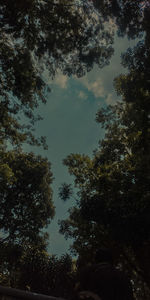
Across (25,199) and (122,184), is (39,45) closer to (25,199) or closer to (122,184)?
(122,184)

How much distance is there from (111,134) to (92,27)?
10026 millimetres

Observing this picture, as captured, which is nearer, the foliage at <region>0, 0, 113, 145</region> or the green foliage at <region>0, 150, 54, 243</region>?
the foliage at <region>0, 0, 113, 145</region>

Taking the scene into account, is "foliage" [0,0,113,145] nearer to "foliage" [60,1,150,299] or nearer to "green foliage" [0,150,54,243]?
"foliage" [60,1,150,299]

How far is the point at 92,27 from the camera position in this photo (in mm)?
12352

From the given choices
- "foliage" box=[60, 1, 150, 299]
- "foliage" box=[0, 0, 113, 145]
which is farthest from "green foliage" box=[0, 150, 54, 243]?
"foliage" box=[0, 0, 113, 145]

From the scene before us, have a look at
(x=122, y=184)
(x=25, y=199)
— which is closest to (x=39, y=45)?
(x=122, y=184)

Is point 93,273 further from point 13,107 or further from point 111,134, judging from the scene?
point 111,134

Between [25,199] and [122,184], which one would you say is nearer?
[122,184]

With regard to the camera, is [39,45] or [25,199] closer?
[39,45]

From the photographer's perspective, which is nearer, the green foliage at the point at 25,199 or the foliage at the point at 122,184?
the foliage at the point at 122,184

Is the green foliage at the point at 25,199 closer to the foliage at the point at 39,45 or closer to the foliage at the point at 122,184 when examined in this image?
the foliage at the point at 122,184

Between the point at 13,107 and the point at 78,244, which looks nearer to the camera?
the point at 13,107

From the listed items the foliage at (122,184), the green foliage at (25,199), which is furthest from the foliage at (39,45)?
the green foliage at (25,199)

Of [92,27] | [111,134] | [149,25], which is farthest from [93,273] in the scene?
[111,134]
